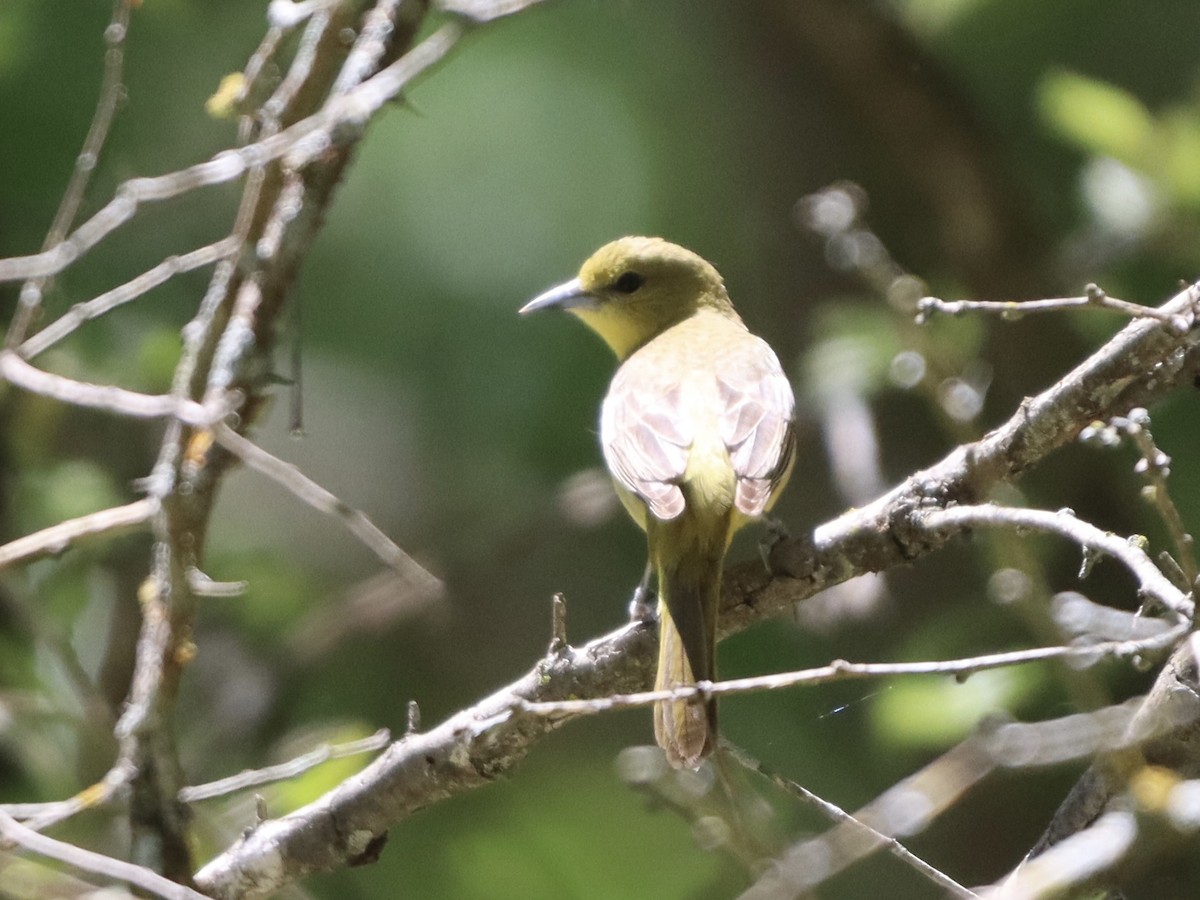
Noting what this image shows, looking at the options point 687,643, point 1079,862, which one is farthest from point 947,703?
point 1079,862

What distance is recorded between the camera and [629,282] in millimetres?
5273

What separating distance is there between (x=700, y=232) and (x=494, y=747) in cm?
484

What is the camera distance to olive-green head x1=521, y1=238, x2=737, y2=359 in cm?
525

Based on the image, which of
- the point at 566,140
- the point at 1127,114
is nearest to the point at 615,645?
the point at 1127,114

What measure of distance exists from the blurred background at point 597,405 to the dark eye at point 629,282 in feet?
2.19

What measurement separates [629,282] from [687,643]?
2.36m

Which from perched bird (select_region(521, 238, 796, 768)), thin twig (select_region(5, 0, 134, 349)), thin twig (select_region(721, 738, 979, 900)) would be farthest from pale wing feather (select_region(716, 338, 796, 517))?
thin twig (select_region(5, 0, 134, 349))

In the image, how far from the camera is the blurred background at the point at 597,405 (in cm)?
491

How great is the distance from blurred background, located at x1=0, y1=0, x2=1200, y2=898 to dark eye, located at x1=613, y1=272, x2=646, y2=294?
0.67m

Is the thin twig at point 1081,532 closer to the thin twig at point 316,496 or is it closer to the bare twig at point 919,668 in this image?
the bare twig at point 919,668

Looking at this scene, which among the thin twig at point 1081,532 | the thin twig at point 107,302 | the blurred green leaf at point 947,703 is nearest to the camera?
the thin twig at point 1081,532

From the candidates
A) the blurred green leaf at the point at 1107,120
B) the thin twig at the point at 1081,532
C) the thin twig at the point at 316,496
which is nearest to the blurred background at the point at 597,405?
the blurred green leaf at the point at 1107,120

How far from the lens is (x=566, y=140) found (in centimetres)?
853

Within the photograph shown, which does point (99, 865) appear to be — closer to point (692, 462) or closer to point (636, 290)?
point (692, 462)
